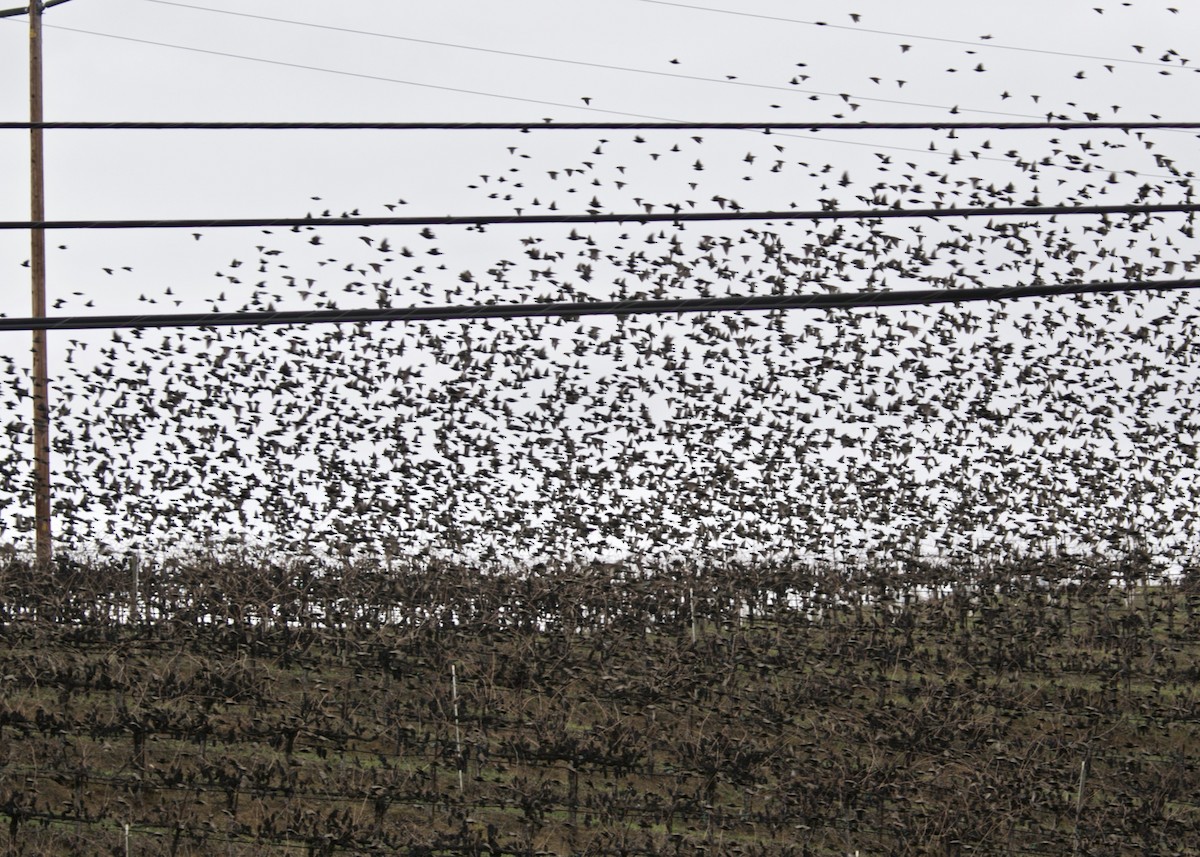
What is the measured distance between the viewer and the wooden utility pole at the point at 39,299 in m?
20.0

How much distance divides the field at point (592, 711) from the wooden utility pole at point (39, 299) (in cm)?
102

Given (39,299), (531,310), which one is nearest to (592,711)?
(39,299)

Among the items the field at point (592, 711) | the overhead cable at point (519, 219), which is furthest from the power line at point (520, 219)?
the field at point (592, 711)

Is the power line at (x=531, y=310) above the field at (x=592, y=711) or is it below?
above

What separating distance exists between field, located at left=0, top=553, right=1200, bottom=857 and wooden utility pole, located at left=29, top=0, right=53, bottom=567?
3.36 feet

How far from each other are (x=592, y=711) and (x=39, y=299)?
9.22 meters

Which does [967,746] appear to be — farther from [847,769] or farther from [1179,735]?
[1179,735]

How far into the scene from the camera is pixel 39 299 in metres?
20.3

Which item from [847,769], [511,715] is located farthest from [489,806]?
[847,769]

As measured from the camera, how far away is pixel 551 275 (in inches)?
731

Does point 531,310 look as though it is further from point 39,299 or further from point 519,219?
point 39,299

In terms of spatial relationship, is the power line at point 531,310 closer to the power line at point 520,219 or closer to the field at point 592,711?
the power line at point 520,219

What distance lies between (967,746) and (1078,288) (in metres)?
12.4

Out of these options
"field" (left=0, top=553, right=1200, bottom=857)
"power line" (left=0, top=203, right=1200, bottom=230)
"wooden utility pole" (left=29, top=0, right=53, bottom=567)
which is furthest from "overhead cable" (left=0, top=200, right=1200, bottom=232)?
"wooden utility pole" (left=29, top=0, right=53, bottom=567)
